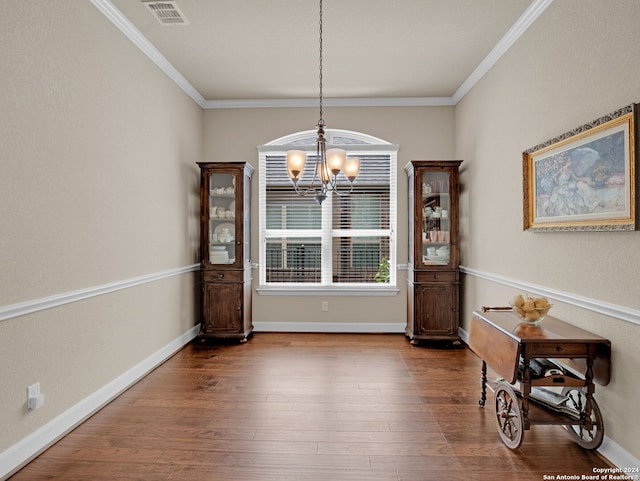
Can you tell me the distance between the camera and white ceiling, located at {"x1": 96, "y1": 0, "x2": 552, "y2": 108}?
297 cm

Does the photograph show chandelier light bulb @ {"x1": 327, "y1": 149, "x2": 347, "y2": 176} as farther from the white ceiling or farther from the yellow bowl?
the yellow bowl

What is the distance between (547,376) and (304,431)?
1431 mm

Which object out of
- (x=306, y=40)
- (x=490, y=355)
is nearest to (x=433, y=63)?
(x=306, y=40)

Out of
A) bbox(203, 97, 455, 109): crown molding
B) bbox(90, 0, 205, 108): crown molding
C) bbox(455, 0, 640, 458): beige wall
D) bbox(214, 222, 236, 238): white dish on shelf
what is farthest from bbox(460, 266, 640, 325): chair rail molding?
bbox(90, 0, 205, 108): crown molding

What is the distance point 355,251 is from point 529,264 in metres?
2.35

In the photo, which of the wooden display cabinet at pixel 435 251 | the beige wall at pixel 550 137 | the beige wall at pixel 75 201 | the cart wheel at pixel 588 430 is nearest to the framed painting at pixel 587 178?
the beige wall at pixel 550 137

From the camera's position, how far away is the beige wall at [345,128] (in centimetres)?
494

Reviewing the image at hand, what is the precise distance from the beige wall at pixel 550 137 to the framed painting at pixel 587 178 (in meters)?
0.08

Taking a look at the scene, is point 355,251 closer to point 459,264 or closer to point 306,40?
point 459,264

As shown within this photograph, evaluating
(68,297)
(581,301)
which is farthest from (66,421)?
(581,301)

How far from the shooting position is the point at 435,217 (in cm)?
450

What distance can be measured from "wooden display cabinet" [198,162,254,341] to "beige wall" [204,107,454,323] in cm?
47

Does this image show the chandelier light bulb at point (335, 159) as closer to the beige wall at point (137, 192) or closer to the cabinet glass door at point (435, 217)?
the beige wall at point (137, 192)

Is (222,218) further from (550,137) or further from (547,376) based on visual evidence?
(547,376)
